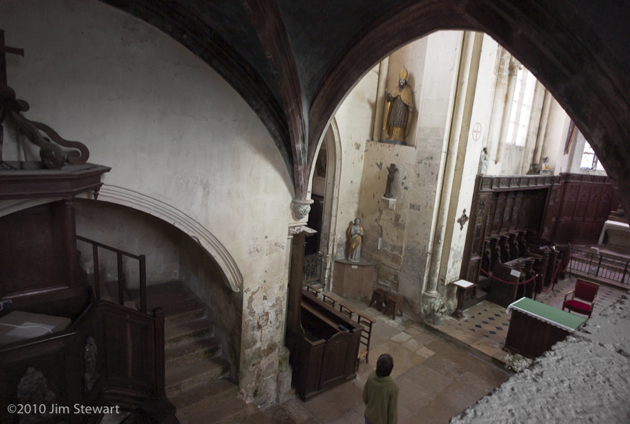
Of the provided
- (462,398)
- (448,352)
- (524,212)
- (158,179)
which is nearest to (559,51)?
(158,179)

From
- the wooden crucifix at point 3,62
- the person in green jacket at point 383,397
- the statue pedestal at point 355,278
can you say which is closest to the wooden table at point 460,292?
the statue pedestal at point 355,278

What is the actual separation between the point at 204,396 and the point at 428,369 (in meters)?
4.08

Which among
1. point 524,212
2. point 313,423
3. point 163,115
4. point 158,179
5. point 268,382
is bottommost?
point 313,423

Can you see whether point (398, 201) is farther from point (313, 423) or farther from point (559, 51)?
point (559, 51)

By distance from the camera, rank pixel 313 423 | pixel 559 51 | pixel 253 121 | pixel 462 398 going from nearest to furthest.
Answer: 1. pixel 559 51
2. pixel 253 121
3. pixel 313 423
4. pixel 462 398

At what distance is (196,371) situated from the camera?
5176 mm

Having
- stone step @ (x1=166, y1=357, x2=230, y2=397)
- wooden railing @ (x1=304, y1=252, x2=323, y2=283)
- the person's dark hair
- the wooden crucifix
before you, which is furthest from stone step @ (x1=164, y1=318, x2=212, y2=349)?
wooden railing @ (x1=304, y1=252, x2=323, y2=283)

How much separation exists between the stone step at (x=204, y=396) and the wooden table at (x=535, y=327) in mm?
5487

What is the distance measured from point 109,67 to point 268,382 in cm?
465

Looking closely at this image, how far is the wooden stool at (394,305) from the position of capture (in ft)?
28.0

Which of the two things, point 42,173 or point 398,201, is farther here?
point 398,201

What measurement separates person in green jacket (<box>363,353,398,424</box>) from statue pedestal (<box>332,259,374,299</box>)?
5.67 m

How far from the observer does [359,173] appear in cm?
957

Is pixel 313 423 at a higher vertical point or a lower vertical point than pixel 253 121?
lower
